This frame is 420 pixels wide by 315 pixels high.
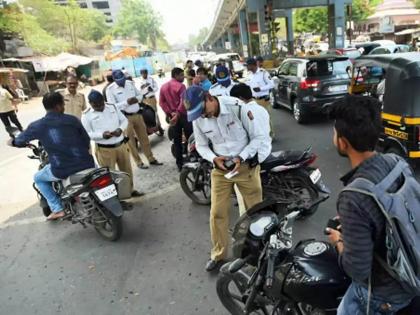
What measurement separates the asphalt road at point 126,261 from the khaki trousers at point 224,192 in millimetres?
457

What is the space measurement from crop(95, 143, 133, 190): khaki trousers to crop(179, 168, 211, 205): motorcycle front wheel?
0.89 meters

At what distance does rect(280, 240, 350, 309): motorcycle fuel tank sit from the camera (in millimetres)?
1809

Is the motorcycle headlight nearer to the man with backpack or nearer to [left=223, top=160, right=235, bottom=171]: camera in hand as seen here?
the man with backpack

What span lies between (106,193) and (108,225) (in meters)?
0.61

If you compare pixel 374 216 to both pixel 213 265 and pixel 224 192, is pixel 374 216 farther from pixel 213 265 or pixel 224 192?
pixel 213 265

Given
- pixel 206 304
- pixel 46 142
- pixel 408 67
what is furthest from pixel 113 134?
pixel 408 67

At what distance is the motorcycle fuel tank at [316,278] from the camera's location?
1809 mm

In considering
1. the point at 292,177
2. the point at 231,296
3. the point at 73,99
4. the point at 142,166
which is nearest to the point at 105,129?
the point at 73,99

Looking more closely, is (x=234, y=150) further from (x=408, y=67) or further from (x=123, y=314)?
(x=408, y=67)

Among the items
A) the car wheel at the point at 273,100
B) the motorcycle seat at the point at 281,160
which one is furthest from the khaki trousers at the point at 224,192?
the car wheel at the point at 273,100

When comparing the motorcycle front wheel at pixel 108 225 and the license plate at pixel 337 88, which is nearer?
the motorcycle front wheel at pixel 108 225

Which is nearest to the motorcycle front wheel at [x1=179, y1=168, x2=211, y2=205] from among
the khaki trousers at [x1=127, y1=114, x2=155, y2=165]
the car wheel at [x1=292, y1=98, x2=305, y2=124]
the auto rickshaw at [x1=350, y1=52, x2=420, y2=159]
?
the khaki trousers at [x1=127, y1=114, x2=155, y2=165]

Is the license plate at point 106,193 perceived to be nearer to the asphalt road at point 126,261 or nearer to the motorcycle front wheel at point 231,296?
the asphalt road at point 126,261

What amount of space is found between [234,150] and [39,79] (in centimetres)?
3402
